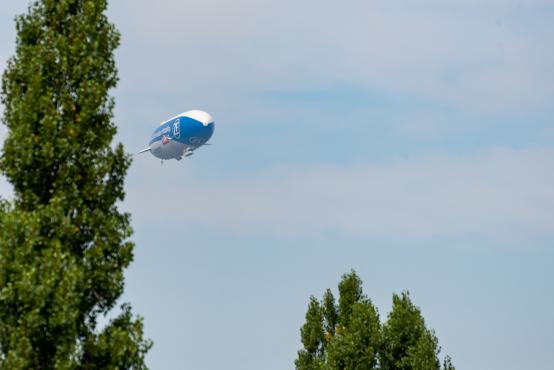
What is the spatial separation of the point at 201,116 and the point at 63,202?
264 ft

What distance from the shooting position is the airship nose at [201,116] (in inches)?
4318

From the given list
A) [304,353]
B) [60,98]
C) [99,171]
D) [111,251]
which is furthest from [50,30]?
[304,353]

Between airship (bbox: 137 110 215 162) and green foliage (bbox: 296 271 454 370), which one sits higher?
airship (bbox: 137 110 215 162)

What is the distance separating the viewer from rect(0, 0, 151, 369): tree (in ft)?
95.0

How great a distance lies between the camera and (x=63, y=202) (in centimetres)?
3045

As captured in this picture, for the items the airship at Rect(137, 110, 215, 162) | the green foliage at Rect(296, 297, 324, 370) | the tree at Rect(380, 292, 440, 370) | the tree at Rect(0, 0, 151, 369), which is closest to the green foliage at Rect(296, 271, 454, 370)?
the tree at Rect(380, 292, 440, 370)

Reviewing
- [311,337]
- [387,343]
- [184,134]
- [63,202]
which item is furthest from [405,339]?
[184,134]

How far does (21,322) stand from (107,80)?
28.9 ft

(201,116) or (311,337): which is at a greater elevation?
(201,116)

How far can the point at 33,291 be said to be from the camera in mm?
28516

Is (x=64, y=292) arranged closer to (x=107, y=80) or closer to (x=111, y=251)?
(x=111, y=251)

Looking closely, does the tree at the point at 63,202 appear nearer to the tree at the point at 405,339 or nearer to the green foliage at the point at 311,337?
the tree at the point at 405,339

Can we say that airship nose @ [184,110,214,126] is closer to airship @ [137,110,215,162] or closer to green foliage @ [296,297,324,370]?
airship @ [137,110,215,162]

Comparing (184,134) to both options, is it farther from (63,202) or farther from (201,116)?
(63,202)
